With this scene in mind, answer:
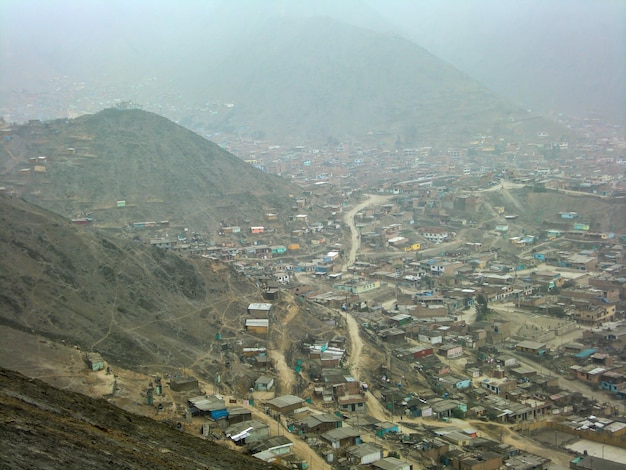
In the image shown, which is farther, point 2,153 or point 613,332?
point 2,153

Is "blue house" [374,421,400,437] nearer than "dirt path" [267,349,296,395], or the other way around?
"blue house" [374,421,400,437]

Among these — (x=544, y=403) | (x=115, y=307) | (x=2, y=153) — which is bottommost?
(x=544, y=403)

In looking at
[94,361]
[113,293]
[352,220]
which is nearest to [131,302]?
[113,293]

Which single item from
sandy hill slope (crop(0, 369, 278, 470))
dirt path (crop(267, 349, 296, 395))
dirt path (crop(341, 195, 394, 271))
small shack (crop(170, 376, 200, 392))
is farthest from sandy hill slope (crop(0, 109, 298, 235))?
sandy hill slope (crop(0, 369, 278, 470))

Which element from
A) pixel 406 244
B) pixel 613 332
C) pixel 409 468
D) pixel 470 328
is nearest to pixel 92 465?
pixel 409 468

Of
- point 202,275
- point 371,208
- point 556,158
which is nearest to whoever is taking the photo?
point 202,275

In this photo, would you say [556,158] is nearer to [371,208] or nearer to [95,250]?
[371,208]

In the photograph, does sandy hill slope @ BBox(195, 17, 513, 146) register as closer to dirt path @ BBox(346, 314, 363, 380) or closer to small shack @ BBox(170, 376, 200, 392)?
dirt path @ BBox(346, 314, 363, 380)
